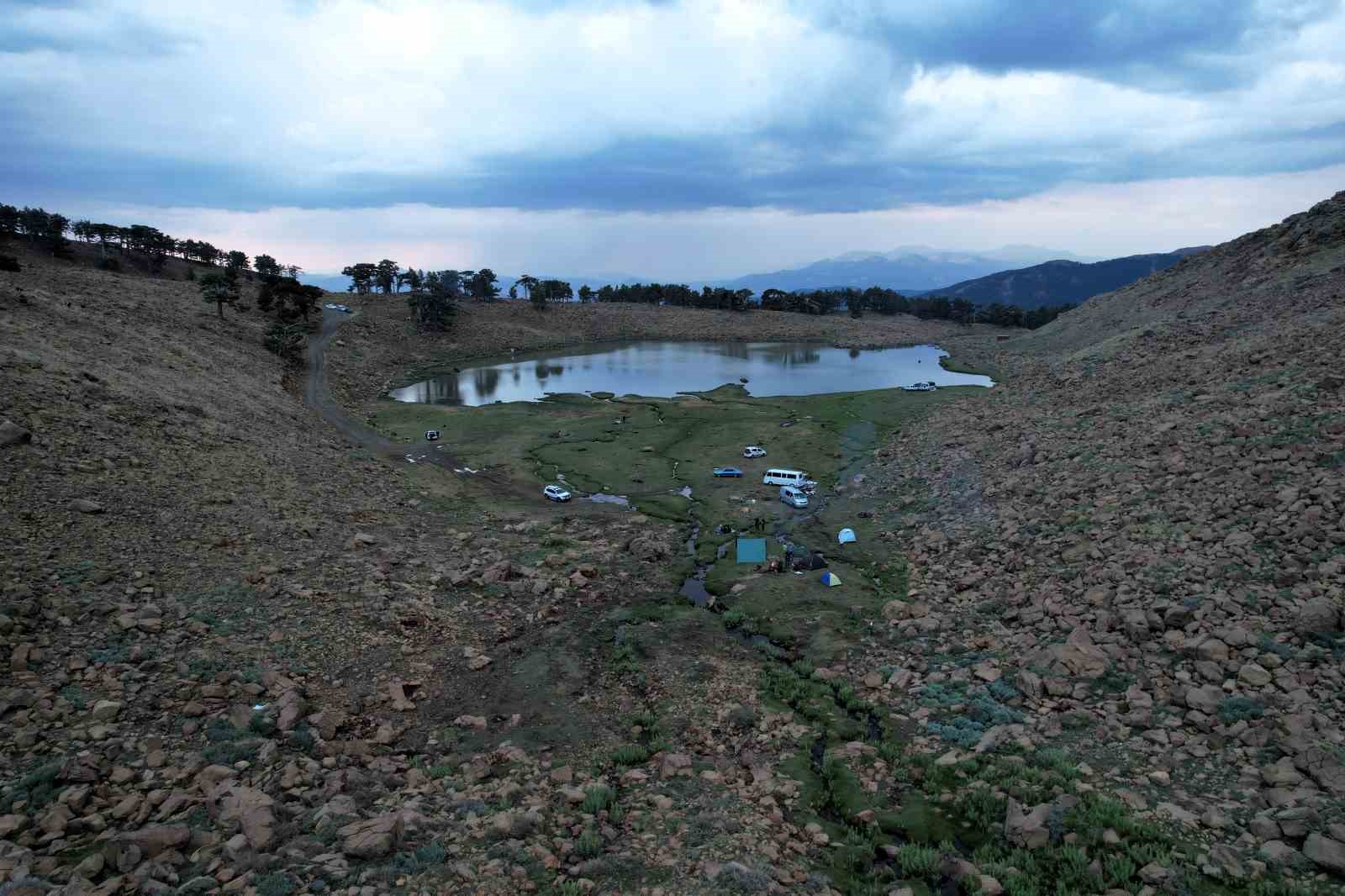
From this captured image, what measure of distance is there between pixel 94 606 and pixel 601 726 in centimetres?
1447

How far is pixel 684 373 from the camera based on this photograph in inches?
3989

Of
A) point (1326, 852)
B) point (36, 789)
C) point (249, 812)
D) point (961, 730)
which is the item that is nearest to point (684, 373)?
point (961, 730)

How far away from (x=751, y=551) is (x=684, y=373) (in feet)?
238

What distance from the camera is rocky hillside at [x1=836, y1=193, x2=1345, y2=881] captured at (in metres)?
13.2

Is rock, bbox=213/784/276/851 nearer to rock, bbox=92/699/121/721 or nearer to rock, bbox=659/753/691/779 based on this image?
rock, bbox=92/699/121/721

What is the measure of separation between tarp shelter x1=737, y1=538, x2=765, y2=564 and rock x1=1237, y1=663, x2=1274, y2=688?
57.1ft

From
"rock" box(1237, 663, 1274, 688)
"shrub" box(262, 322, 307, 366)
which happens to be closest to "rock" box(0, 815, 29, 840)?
"rock" box(1237, 663, 1274, 688)

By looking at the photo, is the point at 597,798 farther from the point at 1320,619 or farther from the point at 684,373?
the point at 684,373

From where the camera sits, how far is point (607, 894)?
38.1 feet

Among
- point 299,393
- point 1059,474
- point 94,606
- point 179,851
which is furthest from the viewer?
point 299,393

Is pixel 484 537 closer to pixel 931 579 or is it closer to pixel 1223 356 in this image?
pixel 931 579

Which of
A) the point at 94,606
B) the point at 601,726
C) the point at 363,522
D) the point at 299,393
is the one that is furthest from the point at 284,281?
the point at 601,726

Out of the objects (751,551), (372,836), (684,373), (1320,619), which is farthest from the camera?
(684,373)

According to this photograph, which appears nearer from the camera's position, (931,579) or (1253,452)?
(1253,452)
